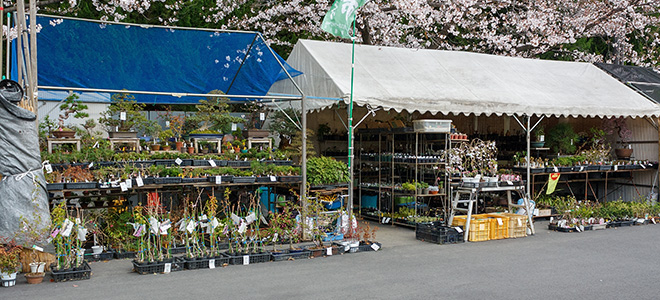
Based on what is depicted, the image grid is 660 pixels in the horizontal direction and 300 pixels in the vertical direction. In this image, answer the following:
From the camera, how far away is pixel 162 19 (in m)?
15.3

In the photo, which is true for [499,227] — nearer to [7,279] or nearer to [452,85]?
[452,85]

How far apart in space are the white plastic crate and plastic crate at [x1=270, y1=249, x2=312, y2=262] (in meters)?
Result: 3.55

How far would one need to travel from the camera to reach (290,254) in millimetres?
8453

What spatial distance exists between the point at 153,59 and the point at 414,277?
614cm

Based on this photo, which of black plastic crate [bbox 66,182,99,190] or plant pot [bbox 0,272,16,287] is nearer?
plant pot [bbox 0,272,16,287]

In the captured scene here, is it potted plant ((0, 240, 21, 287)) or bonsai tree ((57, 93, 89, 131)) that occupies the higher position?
bonsai tree ((57, 93, 89, 131))

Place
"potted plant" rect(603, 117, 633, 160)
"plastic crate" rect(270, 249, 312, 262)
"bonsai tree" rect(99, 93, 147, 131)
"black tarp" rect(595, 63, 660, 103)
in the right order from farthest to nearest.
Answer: "potted plant" rect(603, 117, 633, 160) < "black tarp" rect(595, 63, 660, 103) < "bonsai tree" rect(99, 93, 147, 131) < "plastic crate" rect(270, 249, 312, 262)

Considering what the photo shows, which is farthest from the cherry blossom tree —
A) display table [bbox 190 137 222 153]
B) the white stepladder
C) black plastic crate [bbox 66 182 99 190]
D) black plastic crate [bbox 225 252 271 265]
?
black plastic crate [bbox 225 252 271 265]

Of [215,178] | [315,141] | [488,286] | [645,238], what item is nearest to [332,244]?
[215,178]

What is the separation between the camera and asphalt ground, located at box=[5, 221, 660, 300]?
6.50 m

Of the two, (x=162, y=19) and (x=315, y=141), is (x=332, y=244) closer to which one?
(x=315, y=141)

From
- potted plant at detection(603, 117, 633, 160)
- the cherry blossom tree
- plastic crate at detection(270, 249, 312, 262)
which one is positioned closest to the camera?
plastic crate at detection(270, 249, 312, 262)

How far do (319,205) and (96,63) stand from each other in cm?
441

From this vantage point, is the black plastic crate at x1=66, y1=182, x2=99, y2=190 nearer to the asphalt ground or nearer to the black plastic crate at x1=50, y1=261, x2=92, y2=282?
the asphalt ground
